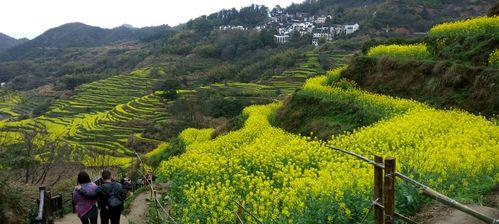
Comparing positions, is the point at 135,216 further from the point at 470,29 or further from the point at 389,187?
the point at 470,29

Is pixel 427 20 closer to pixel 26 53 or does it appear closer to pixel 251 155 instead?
pixel 251 155

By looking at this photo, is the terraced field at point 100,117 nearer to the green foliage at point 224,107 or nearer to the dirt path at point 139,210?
the green foliage at point 224,107

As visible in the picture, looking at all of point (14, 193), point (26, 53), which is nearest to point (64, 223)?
point (14, 193)

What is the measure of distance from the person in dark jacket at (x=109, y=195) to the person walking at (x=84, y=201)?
0.09 metres

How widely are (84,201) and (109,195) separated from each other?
1.71 feet

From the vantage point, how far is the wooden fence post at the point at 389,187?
4.83 m

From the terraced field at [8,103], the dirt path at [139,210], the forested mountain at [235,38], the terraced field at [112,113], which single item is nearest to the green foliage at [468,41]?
the dirt path at [139,210]

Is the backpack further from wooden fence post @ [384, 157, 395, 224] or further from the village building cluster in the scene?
the village building cluster

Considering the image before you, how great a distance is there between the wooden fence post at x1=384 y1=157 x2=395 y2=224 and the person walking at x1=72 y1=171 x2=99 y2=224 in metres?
5.47

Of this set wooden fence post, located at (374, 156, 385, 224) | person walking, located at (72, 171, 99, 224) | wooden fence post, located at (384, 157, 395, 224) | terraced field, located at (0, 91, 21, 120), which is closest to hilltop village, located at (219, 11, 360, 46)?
terraced field, located at (0, 91, 21, 120)

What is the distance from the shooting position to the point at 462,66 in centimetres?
1639

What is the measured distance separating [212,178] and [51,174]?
25.7 m

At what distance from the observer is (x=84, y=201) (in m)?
8.46

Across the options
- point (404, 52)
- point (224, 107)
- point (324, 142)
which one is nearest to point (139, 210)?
point (324, 142)
